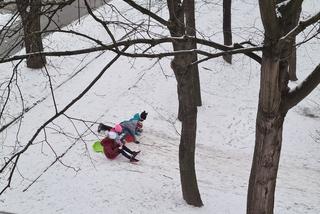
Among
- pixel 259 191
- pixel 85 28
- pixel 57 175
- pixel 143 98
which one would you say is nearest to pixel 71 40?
pixel 85 28

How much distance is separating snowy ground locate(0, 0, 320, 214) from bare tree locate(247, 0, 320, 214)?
2.82 meters

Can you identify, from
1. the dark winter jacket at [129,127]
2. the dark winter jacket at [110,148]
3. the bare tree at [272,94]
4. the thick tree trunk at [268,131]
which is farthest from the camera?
the dark winter jacket at [129,127]

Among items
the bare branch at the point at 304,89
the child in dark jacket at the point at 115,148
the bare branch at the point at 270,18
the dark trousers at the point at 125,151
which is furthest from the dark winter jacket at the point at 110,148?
the bare branch at the point at 270,18

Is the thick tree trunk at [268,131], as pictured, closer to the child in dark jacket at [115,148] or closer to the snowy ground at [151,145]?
the snowy ground at [151,145]

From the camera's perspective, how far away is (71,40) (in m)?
17.4

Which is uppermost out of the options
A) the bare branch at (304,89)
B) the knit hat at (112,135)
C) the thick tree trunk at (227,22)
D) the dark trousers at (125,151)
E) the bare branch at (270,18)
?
the thick tree trunk at (227,22)

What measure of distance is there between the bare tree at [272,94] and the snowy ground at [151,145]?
2.82 metres

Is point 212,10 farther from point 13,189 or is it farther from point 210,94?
point 13,189

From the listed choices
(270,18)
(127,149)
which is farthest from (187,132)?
(270,18)

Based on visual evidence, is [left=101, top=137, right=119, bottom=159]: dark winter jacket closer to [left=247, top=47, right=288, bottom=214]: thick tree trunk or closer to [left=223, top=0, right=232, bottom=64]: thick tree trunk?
[left=247, top=47, right=288, bottom=214]: thick tree trunk

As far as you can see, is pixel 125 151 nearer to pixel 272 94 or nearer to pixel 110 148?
pixel 110 148

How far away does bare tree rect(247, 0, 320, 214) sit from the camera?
470cm

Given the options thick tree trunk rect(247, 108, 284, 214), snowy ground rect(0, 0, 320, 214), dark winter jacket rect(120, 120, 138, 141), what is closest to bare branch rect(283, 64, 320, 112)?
thick tree trunk rect(247, 108, 284, 214)

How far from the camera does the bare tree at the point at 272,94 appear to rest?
470cm
